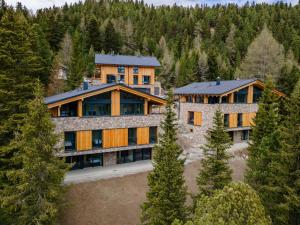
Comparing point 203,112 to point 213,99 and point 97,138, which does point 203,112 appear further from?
point 97,138

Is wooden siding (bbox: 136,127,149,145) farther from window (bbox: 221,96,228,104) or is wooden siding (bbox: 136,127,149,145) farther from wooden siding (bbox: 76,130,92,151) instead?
window (bbox: 221,96,228,104)

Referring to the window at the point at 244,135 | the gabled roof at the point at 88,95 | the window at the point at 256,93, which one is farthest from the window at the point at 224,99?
the gabled roof at the point at 88,95

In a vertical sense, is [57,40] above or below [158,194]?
above

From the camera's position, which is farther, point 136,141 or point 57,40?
point 57,40

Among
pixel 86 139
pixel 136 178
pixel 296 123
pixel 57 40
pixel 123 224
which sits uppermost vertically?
pixel 57 40

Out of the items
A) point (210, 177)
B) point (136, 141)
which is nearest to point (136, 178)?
point (136, 141)

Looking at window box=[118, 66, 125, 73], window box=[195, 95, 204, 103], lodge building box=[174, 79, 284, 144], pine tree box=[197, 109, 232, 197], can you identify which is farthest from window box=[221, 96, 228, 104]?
pine tree box=[197, 109, 232, 197]

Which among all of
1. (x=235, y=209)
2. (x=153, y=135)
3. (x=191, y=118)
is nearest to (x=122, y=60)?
(x=191, y=118)

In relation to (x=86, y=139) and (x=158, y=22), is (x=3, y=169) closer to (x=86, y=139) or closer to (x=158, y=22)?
(x=86, y=139)
